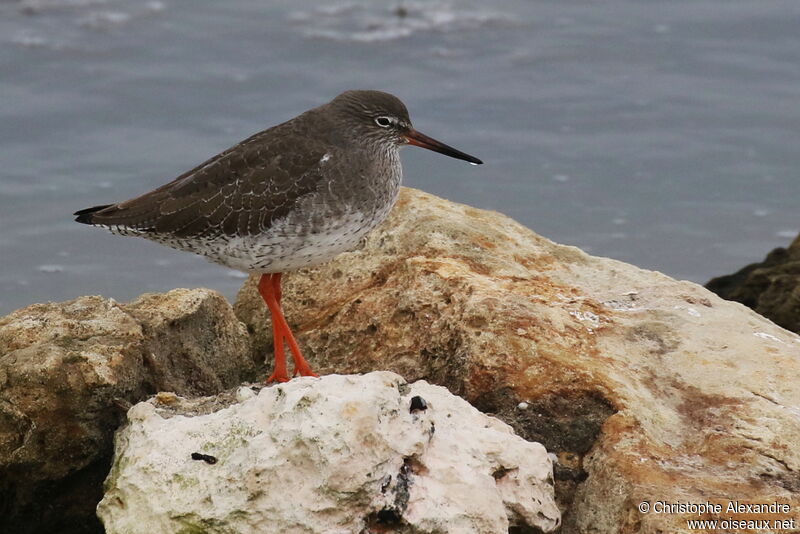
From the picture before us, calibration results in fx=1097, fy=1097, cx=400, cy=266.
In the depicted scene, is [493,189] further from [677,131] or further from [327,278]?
[327,278]

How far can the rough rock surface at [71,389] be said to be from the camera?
6.07 metres

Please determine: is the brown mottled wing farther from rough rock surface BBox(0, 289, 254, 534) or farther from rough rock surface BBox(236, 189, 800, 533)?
rough rock surface BBox(236, 189, 800, 533)

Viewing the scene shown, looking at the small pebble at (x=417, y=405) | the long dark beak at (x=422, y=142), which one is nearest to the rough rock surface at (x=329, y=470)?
the small pebble at (x=417, y=405)

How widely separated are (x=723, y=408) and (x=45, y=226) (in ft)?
29.6

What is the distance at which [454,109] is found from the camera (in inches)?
615

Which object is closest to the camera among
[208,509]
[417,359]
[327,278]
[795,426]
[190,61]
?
[208,509]

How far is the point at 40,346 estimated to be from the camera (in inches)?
250

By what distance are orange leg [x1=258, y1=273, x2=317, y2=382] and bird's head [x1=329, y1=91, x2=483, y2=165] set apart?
3.96ft

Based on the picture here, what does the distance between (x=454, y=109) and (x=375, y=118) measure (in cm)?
773

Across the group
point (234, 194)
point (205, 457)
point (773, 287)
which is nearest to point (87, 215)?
point (234, 194)

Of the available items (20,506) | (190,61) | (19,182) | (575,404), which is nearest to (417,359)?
(575,404)

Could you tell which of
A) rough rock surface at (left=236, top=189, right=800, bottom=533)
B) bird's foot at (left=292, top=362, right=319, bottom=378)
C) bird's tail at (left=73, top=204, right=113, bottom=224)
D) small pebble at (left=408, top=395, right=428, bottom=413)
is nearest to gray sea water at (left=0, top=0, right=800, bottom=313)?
bird's tail at (left=73, top=204, right=113, bottom=224)

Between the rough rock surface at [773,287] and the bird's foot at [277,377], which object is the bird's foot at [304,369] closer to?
the bird's foot at [277,377]

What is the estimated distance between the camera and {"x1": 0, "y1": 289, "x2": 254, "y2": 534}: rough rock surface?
19.9ft
